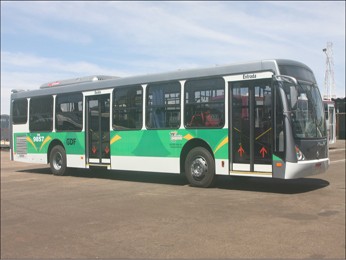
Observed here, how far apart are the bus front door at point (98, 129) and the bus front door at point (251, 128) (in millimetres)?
4565

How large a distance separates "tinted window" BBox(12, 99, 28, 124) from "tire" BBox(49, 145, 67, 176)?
224 centimetres

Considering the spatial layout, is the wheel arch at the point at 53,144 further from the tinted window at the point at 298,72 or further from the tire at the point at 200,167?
the tinted window at the point at 298,72

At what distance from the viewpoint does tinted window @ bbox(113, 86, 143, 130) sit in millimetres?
12477

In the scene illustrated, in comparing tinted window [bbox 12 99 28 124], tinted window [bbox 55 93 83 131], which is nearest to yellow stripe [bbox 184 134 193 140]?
tinted window [bbox 55 93 83 131]

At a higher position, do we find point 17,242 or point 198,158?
point 198,158

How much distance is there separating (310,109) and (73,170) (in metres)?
10.0

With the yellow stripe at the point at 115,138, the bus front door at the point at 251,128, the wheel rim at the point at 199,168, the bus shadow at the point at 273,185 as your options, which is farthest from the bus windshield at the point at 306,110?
the yellow stripe at the point at 115,138

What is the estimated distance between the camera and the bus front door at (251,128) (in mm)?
9898

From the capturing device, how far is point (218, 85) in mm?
10758

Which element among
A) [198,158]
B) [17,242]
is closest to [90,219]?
[17,242]

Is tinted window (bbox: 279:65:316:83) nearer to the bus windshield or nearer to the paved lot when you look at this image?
the bus windshield

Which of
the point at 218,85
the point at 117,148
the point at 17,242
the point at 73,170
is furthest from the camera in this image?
the point at 73,170

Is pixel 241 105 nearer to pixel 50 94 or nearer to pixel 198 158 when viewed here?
pixel 198 158

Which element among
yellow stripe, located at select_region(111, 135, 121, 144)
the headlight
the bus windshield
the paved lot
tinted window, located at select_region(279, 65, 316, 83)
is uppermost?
→ tinted window, located at select_region(279, 65, 316, 83)
